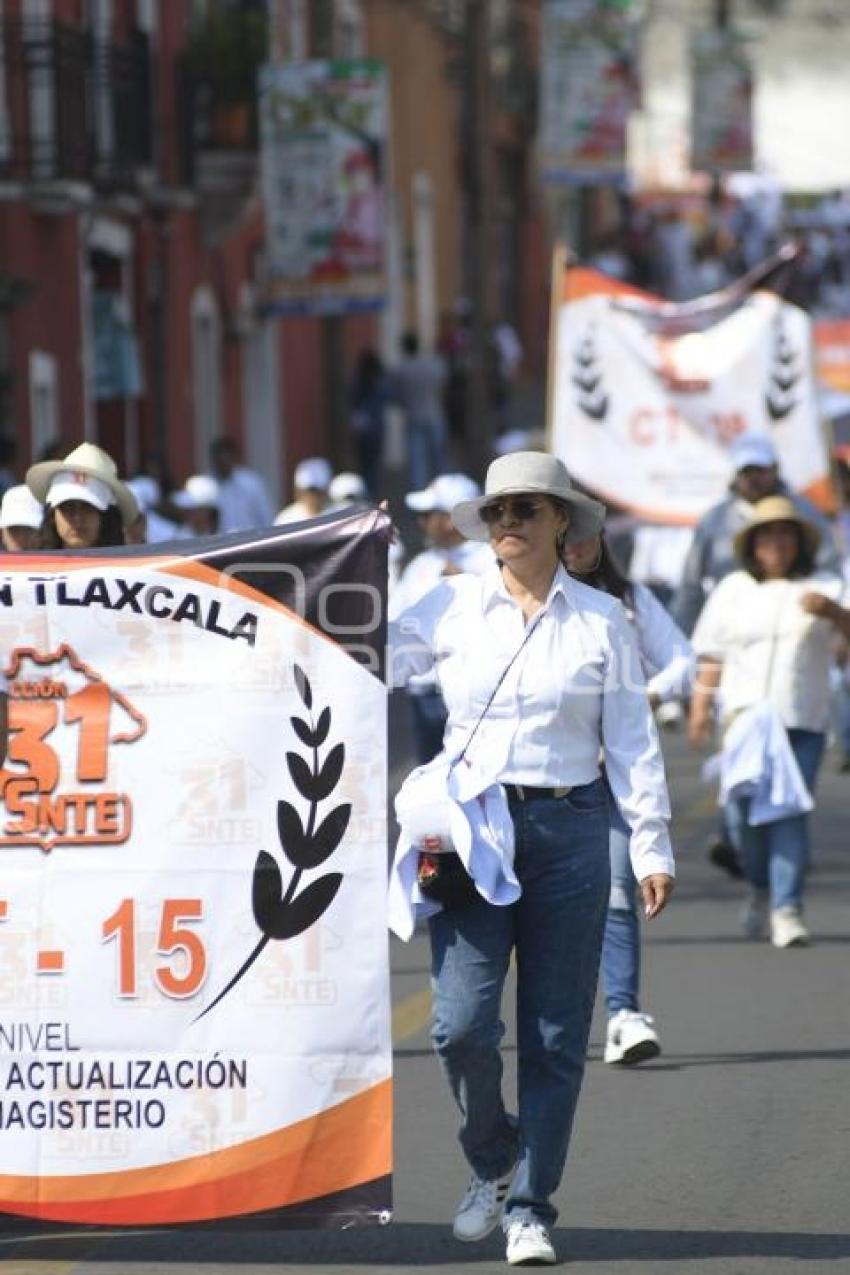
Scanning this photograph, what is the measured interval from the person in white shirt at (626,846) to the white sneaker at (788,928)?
195 cm

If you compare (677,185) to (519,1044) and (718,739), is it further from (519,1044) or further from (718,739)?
(519,1044)

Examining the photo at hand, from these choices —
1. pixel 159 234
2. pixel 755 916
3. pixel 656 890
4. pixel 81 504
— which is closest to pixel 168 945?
pixel 656 890

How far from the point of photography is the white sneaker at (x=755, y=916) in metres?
12.1

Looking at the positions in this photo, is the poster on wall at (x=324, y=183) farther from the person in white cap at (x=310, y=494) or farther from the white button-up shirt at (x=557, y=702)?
the white button-up shirt at (x=557, y=702)

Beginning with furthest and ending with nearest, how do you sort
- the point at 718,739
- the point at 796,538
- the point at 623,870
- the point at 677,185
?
the point at 677,185
the point at 718,739
the point at 796,538
the point at 623,870

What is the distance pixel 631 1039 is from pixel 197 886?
2690 mm

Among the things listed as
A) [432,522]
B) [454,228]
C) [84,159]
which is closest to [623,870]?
[432,522]

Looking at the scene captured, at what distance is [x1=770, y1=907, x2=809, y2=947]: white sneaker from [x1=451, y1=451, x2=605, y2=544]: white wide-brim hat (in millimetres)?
4576

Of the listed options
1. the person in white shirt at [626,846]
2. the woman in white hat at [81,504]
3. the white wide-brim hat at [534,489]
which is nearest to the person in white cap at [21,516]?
the woman in white hat at [81,504]

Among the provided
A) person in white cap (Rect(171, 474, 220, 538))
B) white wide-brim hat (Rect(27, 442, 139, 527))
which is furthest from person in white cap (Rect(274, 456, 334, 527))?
white wide-brim hat (Rect(27, 442, 139, 527))

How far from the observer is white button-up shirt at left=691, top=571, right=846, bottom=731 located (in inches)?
470

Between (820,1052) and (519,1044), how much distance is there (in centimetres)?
280

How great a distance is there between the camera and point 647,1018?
387 inches

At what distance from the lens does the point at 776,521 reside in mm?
11758
